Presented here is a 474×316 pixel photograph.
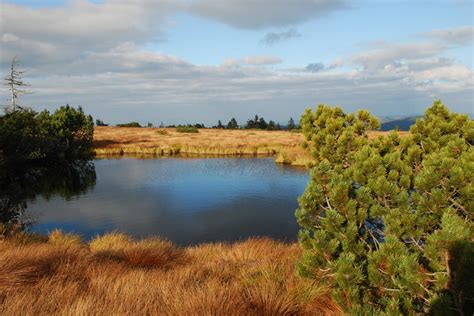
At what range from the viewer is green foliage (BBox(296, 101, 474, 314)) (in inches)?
164

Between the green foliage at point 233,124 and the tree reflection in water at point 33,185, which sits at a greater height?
the green foliage at point 233,124

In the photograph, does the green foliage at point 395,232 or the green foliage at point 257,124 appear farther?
the green foliage at point 257,124

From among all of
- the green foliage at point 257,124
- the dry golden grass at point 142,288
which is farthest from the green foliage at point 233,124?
the dry golden grass at point 142,288

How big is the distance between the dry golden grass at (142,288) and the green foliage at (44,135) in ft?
34.9

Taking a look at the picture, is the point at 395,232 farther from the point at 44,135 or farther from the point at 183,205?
the point at 44,135

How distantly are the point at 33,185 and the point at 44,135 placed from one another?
7.50 metres

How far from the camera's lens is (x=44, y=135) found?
1271 inches

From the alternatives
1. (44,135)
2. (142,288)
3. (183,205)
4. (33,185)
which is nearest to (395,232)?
(142,288)

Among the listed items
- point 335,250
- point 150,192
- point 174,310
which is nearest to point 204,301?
point 174,310

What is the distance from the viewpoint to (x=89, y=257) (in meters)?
8.25

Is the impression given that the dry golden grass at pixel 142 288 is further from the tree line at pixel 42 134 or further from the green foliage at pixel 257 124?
the green foliage at pixel 257 124

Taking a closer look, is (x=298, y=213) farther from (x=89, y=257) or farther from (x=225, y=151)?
(x=225, y=151)

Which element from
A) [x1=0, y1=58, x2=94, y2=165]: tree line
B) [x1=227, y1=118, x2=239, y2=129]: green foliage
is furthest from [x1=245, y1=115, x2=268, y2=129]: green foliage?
[x1=0, y1=58, x2=94, y2=165]: tree line

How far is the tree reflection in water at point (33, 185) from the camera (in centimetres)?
1440
